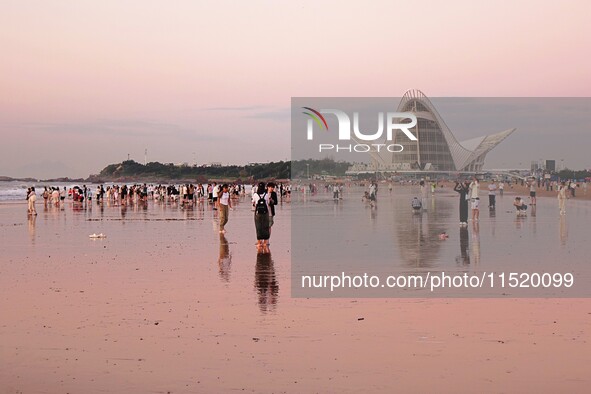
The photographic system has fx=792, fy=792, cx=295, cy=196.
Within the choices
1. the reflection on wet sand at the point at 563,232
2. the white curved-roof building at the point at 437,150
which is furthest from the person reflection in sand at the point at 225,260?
the white curved-roof building at the point at 437,150

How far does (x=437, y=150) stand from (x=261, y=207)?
530ft

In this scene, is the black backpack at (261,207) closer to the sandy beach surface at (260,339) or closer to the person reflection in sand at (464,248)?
the sandy beach surface at (260,339)

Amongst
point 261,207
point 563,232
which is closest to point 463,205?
point 563,232

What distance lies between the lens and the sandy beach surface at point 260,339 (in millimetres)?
6680

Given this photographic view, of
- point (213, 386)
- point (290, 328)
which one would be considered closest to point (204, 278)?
point (290, 328)

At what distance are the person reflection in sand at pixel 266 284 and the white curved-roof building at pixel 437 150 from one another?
156 m

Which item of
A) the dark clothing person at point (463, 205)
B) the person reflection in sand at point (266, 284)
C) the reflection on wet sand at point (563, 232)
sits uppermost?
the dark clothing person at point (463, 205)

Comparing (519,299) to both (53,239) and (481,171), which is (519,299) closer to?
(53,239)

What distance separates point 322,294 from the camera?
11.6m

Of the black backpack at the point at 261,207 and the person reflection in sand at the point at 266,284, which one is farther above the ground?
the black backpack at the point at 261,207

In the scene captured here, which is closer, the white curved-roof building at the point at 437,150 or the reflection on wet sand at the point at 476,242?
the reflection on wet sand at the point at 476,242

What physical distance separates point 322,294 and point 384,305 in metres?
1.35

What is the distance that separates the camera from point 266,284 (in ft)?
41.7

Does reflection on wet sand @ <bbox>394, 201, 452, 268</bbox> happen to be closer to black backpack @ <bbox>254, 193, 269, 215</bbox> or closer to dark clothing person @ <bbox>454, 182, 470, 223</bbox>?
dark clothing person @ <bbox>454, 182, 470, 223</bbox>
